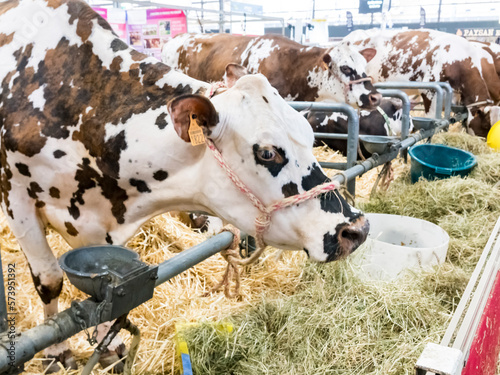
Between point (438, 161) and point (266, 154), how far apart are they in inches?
121

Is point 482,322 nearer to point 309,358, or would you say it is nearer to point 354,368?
point 354,368

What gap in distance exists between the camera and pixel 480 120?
6125mm

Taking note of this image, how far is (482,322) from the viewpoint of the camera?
1.35 m

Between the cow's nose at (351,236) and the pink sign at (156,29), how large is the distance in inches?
177

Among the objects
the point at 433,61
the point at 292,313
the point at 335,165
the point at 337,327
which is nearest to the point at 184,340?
the point at 292,313

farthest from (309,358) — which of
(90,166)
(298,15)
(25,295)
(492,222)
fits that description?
(298,15)

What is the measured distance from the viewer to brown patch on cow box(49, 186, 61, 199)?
5.85 feet

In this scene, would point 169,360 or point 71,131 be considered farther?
point 169,360

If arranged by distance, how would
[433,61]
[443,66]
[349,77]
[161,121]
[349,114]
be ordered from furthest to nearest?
[433,61] < [443,66] < [349,77] < [349,114] < [161,121]

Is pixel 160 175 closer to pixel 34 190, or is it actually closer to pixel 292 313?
pixel 34 190

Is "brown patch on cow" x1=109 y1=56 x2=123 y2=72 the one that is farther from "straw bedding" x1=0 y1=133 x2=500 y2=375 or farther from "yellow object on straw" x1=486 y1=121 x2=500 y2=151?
"yellow object on straw" x1=486 y1=121 x2=500 y2=151

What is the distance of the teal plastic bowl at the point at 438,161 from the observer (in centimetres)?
364

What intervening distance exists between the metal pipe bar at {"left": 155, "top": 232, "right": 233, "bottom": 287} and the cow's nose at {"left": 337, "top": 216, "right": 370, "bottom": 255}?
1.11ft

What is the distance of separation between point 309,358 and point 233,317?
45 centimetres
